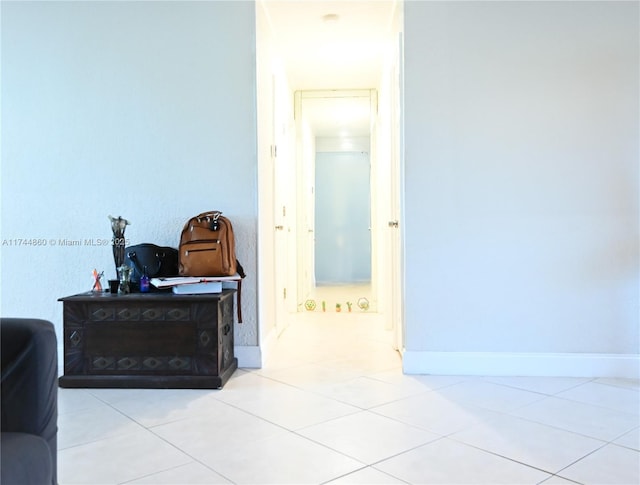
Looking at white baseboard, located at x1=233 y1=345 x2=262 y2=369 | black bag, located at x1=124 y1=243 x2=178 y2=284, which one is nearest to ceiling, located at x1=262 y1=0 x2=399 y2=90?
black bag, located at x1=124 y1=243 x2=178 y2=284

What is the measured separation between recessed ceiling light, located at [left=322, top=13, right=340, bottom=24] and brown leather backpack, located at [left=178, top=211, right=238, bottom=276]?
1515 millimetres

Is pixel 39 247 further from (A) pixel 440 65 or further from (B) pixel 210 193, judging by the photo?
(A) pixel 440 65

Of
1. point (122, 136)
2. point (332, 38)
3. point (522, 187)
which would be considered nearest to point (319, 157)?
point (332, 38)

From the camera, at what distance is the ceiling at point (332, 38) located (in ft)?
10.6

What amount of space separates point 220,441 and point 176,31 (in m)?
2.24

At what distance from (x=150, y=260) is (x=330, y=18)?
1.87 metres

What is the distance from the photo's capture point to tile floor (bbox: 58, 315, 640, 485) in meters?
1.64

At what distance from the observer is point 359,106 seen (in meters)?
5.06

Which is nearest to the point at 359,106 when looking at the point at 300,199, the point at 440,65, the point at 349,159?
the point at 349,159

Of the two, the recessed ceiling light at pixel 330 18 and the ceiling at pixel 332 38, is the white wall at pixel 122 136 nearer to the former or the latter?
the ceiling at pixel 332 38

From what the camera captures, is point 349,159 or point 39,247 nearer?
point 39,247

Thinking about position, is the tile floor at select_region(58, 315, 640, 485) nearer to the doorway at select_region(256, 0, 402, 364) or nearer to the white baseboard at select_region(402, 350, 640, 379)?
the white baseboard at select_region(402, 350, 640, 379)

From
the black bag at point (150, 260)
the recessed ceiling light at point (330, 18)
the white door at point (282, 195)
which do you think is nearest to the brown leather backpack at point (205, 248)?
the black bag at point (150, 260)

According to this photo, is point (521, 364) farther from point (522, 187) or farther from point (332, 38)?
point (332, 38)
